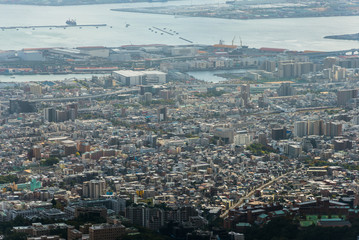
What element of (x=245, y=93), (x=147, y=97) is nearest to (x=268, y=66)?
(x=245, y=93)

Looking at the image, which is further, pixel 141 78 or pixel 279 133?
pixel 141 78

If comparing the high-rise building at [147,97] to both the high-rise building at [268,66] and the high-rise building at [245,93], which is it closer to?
the high-rise building at [245,93]

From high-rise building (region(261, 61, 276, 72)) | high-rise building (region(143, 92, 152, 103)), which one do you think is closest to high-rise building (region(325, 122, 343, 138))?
high-rise building (region(143, 92, 152, 103))

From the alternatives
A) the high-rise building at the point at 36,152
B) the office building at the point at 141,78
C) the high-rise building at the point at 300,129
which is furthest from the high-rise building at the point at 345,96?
the high-rise building at the point at 36,152

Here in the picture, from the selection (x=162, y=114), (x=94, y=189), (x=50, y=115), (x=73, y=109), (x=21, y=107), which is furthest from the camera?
(x=21, y=107)

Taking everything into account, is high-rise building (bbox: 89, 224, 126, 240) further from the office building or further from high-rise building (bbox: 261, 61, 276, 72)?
high-rise building (bbox: 261, 61, 276, 72)

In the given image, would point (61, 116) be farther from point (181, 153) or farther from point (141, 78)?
point (141, 78)
